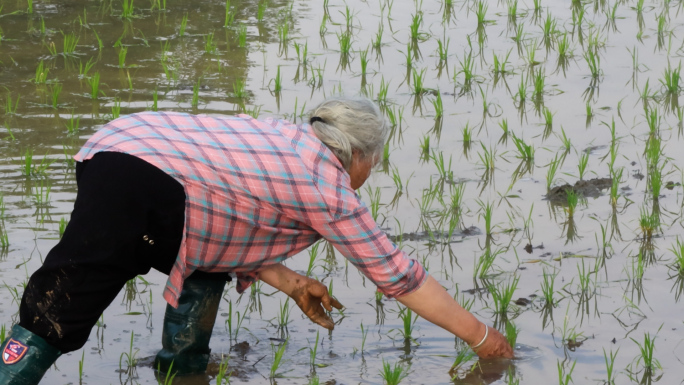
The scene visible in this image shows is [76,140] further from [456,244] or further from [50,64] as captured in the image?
[456,244]

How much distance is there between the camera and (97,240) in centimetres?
229

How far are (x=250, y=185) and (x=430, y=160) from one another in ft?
8.30

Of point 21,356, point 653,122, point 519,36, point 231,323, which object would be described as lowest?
point 231,323

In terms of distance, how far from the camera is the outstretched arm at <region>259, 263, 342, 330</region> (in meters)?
2.76

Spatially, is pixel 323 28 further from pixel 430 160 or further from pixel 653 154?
pixel 653 154

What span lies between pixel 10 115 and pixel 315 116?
3.10 meters

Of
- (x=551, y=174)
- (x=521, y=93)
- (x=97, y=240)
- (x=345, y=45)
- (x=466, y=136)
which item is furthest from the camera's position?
(x=345, y=45)

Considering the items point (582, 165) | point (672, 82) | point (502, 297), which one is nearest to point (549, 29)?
point (672, 82)

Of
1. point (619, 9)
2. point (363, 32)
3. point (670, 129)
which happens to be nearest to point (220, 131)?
point (670, 129)

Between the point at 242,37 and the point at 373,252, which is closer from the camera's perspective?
the point at 373,252

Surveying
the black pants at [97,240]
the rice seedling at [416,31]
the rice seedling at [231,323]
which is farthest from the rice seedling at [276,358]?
the rice seedling at [416,31]

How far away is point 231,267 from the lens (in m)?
2.65

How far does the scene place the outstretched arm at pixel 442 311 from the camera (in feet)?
8.36

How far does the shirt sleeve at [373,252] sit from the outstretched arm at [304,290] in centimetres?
30
